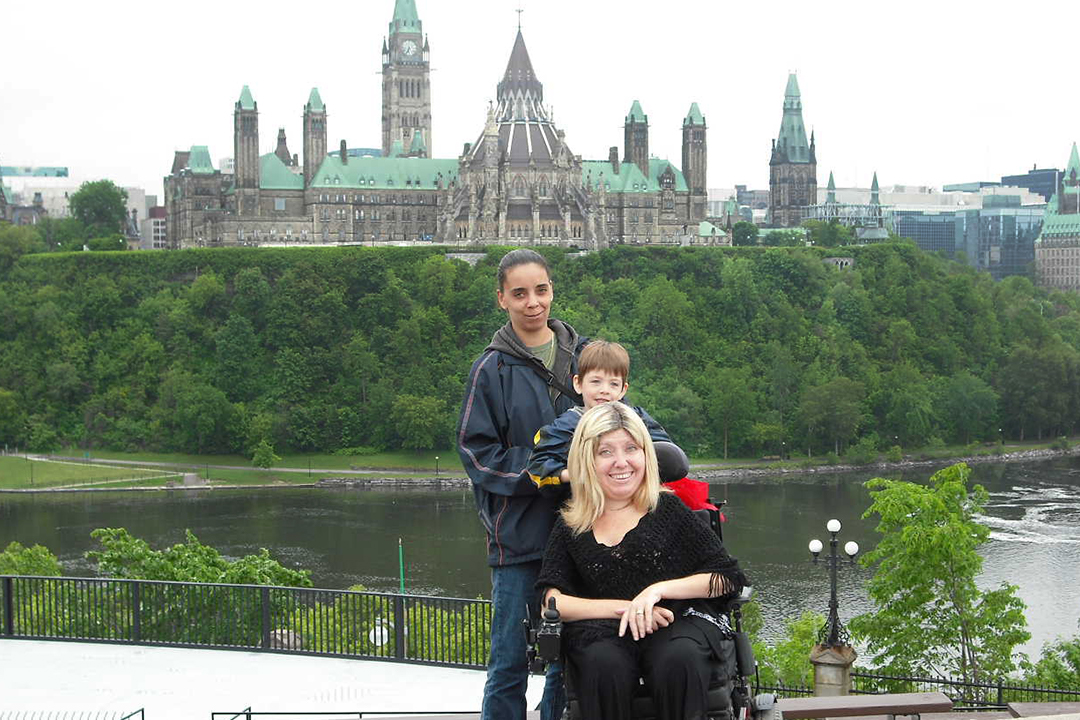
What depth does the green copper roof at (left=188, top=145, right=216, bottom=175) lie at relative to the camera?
81.8 meters

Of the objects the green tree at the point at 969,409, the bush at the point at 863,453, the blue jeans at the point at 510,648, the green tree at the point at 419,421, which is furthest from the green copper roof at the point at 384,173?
the blue jeans at the point at 510,648

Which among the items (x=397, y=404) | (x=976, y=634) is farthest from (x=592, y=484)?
(x=397, y=404)

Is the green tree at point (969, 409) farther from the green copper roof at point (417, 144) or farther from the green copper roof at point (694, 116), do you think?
the green copper roof at point (417, 144)

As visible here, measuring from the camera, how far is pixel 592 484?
6.17 meters

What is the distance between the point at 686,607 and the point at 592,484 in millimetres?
634

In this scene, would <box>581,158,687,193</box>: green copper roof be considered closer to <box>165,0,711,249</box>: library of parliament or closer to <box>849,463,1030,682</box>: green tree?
<box>165,0,711,249</box>: library of parliament

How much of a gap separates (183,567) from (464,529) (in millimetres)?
22768

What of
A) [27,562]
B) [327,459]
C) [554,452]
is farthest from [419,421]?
[554,452]

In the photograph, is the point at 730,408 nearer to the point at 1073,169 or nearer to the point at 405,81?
the point at 405,81

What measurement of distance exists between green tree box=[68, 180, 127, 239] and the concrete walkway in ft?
269

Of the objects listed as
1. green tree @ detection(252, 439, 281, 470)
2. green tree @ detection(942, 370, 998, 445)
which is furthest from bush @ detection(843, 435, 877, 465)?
green tree @ detection(252, 439, 281, 470)

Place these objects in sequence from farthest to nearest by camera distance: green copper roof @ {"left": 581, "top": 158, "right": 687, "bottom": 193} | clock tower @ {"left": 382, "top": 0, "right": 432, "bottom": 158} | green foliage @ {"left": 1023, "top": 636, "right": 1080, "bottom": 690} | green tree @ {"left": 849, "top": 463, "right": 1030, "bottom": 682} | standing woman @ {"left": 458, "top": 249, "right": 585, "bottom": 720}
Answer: clock tower @ {"left": 382, "top": 0, "right": 432, "bottom": 158}
green copper roof @ {"left": 581, "top": 158, "right": 687, "bottom": 193}
green tree @ {"left": 849, "top": 463, "right": 1030, "bottom": 682}
green foliage @ {"left": 1023, "top": 636, "right": 1080, "bottom": 690}
standing woman @ {"left": 458, "top": 249, "right": 585, "bottom": 720}

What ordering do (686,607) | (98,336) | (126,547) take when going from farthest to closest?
(98,336), (126,547), (686,607)

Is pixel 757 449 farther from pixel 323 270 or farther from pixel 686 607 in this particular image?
pixel 686 607
